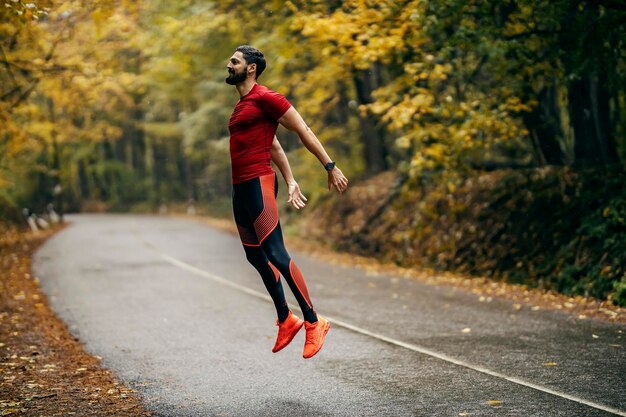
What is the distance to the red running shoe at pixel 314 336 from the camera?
5383 mm

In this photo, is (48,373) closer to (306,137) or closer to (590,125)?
(306,137)

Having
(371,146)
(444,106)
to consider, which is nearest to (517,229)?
(444,106)

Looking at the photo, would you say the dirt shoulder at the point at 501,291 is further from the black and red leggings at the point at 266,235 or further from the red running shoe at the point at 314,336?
the black and red leggings at the point at 266,235

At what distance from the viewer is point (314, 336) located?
5.47 meters

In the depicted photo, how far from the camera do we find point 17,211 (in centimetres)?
2931

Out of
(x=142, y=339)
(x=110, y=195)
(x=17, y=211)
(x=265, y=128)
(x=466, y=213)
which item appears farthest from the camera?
(x=110, y=195)

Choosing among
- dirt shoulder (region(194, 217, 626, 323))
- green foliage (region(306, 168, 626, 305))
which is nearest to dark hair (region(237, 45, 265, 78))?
dirt shoulder (region(194, 217, 626, 323))

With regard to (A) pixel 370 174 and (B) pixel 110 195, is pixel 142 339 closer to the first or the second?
(A) pixel 370 174

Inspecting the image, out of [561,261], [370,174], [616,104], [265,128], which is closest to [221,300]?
[561,261]

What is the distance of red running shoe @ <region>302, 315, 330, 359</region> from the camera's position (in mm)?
5383

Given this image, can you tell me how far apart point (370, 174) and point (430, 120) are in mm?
7975

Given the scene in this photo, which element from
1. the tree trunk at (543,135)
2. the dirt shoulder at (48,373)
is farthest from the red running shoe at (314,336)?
the tree trunk at (543,135)

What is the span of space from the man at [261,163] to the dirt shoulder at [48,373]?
1396 mm

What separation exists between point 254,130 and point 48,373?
10.3 ft
